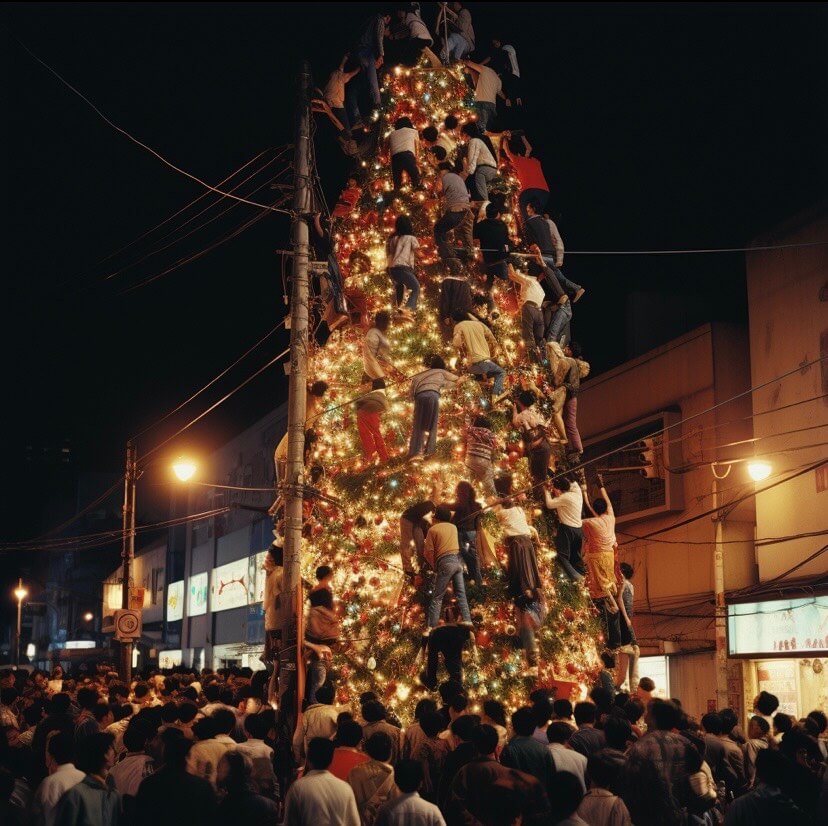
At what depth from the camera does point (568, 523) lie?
1605 cm

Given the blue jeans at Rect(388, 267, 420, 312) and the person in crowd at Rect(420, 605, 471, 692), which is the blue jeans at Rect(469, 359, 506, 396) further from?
the person in crowd at Rect(420, 605, 471, 692)

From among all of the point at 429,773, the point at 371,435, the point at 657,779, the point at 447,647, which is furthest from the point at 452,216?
the point at 657,779

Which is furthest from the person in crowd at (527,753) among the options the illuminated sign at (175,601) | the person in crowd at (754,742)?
the illuminated sign at (175,601)

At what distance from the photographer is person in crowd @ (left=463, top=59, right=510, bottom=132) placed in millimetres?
18719

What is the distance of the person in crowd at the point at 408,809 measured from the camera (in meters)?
7.24

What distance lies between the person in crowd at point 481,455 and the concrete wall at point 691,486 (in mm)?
10195

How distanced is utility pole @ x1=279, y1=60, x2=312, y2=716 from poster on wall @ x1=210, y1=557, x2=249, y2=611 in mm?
35558

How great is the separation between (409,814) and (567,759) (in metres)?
2.46

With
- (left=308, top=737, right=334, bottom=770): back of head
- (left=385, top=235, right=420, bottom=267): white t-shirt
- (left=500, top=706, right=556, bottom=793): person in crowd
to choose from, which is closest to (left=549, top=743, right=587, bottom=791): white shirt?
(left=500, top=706, right=556, bottom=793): person in crowd

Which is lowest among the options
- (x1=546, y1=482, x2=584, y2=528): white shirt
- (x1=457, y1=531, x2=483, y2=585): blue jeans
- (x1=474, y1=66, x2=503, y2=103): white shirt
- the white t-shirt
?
(x1=457, y1=531, x2=483, y2=585): blue jeans

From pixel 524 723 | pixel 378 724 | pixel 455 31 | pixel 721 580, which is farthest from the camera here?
pixel 721 580

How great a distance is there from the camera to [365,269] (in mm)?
17516

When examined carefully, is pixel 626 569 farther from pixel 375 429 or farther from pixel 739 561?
pixel 739 561

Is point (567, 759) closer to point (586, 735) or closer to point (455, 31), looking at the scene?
point (586, 735)
